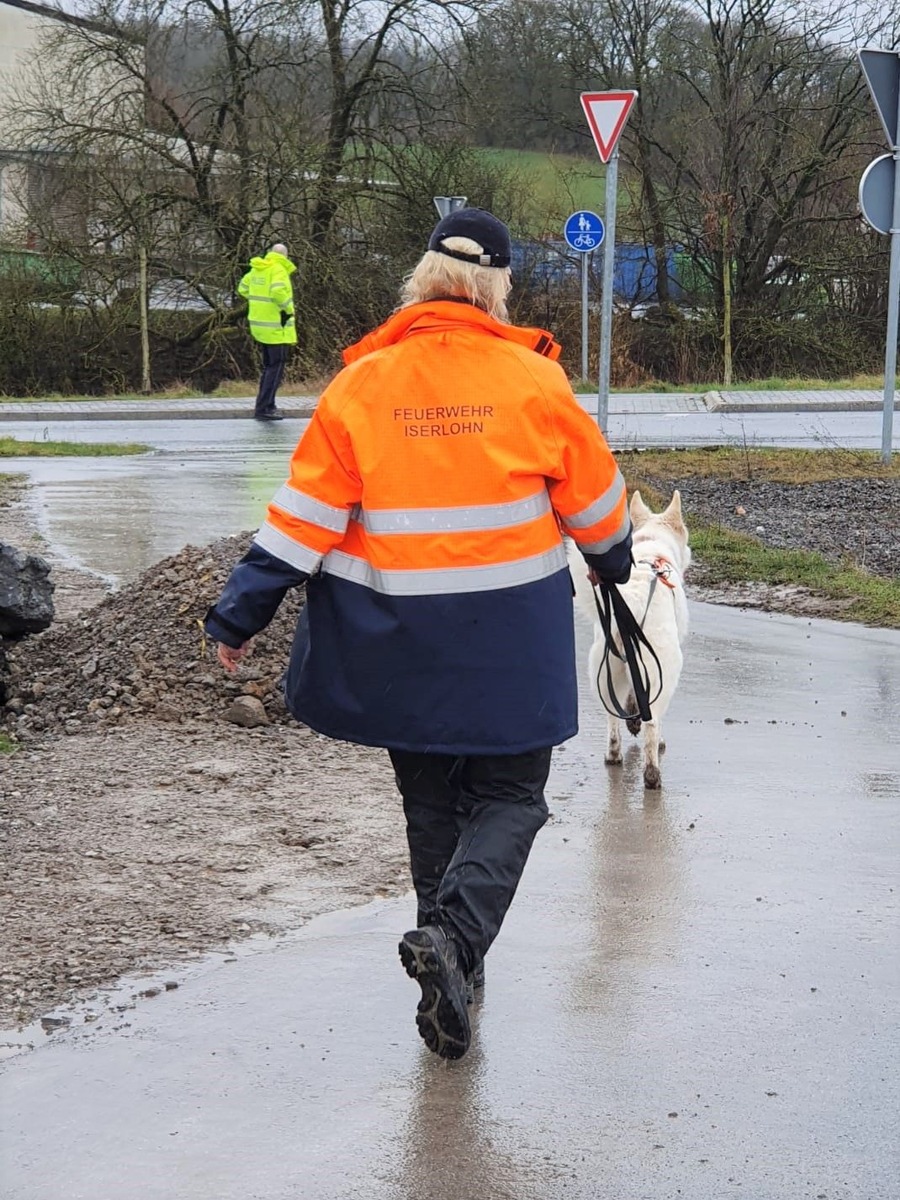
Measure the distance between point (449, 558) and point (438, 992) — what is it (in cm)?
97

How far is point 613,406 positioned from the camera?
2434cm

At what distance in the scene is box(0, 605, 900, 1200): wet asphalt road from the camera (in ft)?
10.6

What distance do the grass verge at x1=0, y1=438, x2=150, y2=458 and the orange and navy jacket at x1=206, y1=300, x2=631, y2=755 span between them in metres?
14.7

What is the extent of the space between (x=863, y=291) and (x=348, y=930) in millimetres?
27502

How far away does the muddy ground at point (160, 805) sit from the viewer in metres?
4.50

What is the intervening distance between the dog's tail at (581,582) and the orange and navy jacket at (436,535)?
66.0 inches

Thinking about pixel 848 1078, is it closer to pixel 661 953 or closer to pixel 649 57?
pixel 661 953

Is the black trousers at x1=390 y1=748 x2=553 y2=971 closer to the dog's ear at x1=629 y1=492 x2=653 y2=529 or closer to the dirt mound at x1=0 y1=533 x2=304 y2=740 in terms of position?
the dirt mound at x1=0 y1=533 x2=304 y2=740

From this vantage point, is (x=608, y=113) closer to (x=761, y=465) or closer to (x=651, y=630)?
(x=761, y=465)

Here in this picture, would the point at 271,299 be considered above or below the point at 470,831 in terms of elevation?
above

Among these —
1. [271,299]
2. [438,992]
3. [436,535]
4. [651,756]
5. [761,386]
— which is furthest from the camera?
[761,386]

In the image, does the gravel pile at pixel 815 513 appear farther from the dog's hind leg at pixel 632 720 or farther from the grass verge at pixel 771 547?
the dog's hind leg at pixel 632 720

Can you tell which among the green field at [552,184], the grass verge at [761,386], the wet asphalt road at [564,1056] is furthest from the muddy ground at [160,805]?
the green field at [552,184]

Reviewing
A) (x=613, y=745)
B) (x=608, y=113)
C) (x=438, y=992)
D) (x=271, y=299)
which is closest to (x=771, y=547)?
(x=608, y=113)
